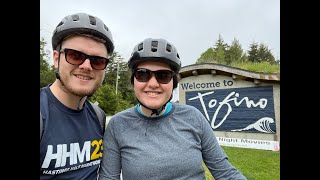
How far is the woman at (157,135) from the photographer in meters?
1.98

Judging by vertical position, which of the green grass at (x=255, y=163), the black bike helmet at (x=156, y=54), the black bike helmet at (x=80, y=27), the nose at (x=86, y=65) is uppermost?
the black bike helmet at (x=80, y=27)

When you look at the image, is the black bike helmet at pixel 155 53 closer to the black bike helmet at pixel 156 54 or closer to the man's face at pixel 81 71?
the black bike helmet at pixel 156 54

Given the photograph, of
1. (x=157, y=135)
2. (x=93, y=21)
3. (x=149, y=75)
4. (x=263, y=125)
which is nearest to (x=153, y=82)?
(x=149, y=75)

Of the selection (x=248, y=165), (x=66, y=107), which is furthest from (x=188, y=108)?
(x=248, y=165)

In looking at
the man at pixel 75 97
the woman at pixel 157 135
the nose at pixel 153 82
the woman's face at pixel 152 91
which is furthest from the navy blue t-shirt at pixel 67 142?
the nose at pixel 153 82

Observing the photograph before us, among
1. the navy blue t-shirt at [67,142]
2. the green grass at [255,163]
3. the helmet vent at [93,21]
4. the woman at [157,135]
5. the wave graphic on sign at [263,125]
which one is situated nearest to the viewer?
the navy blue t-shirt at [67,142]

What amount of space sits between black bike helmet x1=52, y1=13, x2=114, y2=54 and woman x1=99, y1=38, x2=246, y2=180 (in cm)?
36

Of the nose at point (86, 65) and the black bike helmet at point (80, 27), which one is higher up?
the black bike helmet at point (80, 27)

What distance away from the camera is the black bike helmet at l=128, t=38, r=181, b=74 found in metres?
2.25

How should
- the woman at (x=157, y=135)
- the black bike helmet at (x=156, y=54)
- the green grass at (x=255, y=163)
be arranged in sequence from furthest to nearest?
the green grass at (x=255, y=163) < the black bike helmet at (x=156, y=54) < the woman at (x=157, y=135)

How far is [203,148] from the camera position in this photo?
7.09ft

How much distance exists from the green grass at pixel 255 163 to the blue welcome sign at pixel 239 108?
85cm

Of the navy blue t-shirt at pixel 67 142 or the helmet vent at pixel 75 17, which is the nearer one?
the navy blue t-shirt at pixel 67 142
